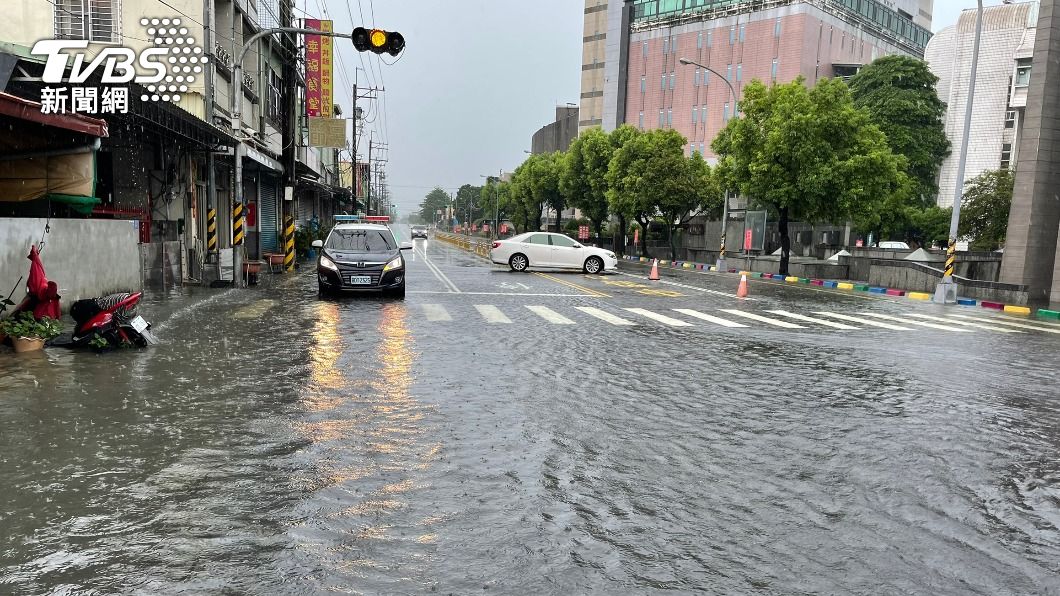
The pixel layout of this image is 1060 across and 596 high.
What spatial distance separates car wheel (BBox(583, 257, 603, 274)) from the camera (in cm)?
2916

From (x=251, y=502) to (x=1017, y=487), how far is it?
5.12 metres

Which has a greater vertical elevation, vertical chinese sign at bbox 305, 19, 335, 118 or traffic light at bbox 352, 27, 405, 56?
vertical chinese sign at bbox 305, 19, 335, 118

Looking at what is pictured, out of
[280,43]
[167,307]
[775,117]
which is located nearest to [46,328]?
[167,307]

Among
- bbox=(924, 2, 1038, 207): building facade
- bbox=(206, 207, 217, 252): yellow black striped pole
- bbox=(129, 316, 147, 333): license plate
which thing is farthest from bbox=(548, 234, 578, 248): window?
bbox=(924, 2, 1038, 207): building facade

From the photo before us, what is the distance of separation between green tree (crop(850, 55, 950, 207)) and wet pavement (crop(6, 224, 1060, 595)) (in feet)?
157

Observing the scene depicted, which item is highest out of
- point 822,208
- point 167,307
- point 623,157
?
point 623,157

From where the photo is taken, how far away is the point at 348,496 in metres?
4.50

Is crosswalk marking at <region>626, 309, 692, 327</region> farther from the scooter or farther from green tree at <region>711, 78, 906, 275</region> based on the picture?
green tree at <region>711, 78, 906, 275</region>

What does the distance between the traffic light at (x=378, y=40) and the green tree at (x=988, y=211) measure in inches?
1372

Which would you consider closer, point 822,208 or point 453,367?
point 453,367

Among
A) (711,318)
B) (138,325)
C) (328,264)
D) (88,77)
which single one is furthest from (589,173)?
(138,325)

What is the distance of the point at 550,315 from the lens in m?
14.4

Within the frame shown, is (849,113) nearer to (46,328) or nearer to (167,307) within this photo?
(167,307)

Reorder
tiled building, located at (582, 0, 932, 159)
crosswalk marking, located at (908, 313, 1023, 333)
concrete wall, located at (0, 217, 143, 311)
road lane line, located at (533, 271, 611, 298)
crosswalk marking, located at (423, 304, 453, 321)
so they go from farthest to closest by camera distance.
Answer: tiled building, located at (582, 0, 932, 159) < road lane line, located at (533, 271, 611, 298) < crosswalk marking, located at (908, 313, 1023, 333) < crosswalk marking, located at (423, 304, 453, 321) < concrete wall, located at (0, 217, 143, 311)
